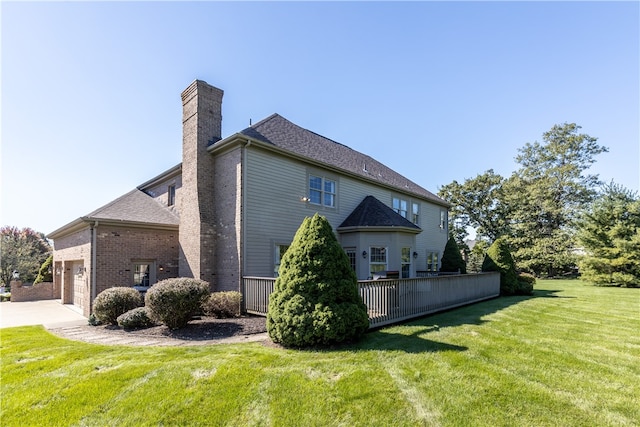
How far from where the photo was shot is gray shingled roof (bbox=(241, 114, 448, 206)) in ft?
41.0

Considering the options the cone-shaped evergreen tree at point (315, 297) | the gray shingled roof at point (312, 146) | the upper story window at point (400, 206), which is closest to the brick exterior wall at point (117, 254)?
the gray shingled roof at point (312, 146)

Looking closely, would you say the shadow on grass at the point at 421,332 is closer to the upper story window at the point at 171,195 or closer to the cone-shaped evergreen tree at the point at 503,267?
the cone-shaped evergreen tree at the point at 503,267

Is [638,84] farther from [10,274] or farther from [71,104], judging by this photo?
[10,274]

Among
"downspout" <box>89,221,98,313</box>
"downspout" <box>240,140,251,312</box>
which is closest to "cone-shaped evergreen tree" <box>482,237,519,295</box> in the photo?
"downspout" <box>240,140,251,312</box>

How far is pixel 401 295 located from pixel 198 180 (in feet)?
27.2

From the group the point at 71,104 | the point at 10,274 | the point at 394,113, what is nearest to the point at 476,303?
the point at 394,113

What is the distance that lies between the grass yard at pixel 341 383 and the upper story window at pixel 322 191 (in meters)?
7.33

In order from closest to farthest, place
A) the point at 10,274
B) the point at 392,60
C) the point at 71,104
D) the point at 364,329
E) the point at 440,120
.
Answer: the point at 364,329 → the point at 71,104 → the point at 392,60 → the point at 440,120 → the point at 10,274

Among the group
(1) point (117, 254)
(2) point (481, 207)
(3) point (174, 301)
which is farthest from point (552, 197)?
(1) point (117, 254)

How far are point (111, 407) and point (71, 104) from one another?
34.2 feet

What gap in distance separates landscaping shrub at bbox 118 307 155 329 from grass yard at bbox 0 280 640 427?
5.46ft

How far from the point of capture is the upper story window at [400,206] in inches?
717

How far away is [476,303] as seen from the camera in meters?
12.6

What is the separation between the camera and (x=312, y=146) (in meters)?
15.0
